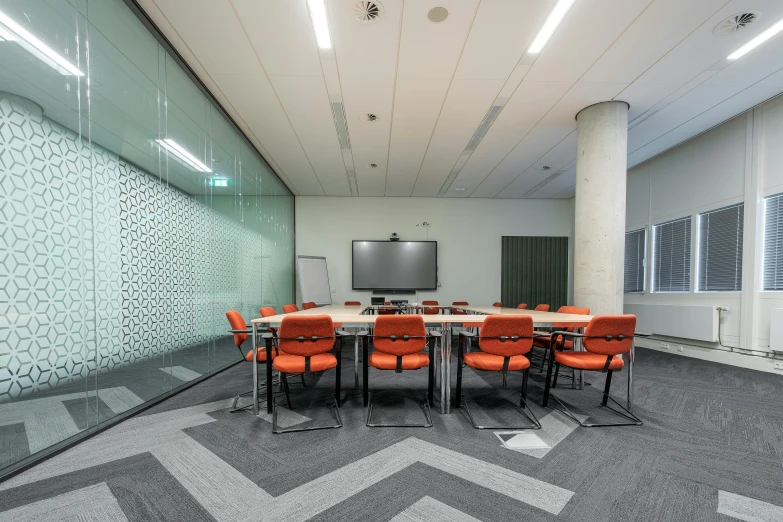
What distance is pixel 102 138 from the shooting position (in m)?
2.37

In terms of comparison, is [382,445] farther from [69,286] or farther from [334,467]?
[69,286]

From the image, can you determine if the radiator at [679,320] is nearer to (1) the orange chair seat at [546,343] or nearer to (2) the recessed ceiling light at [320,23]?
(1) the orange chair seat at [546,343]

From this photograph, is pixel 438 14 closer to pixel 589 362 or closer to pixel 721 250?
pixel 589 362

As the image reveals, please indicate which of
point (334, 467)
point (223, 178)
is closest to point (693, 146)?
point (334, 467)

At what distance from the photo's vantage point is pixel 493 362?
247cm

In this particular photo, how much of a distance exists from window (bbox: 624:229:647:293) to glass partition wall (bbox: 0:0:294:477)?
Result: 7.54m

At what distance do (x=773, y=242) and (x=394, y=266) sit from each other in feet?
20.5

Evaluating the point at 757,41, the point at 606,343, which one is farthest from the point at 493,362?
the point at 757,41

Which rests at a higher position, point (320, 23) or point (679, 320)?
point (320, 23)

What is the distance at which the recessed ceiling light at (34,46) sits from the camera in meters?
1.74

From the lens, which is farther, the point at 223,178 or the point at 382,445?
the point at 223,178

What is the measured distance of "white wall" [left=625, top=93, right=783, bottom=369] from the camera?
4156 mm

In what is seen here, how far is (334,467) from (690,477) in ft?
6.48

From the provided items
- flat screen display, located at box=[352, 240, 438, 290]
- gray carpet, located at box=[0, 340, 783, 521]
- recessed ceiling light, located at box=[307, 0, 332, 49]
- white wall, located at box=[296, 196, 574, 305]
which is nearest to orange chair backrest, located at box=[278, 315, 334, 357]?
gray carpet, located at box=[0, 340, 783, 521]
